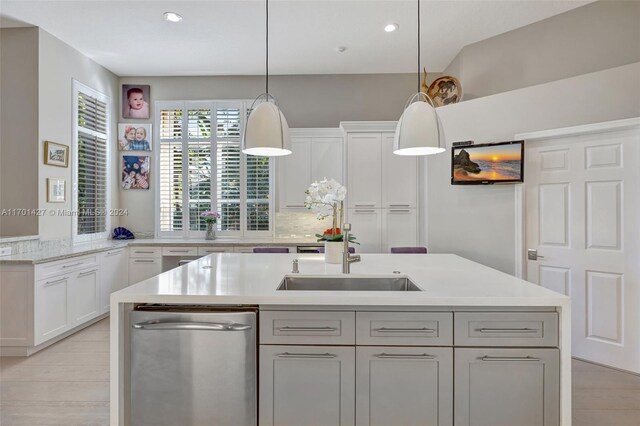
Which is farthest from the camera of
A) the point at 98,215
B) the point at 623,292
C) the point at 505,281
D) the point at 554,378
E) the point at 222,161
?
the point at 222,161

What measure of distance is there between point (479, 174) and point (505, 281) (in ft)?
7.04

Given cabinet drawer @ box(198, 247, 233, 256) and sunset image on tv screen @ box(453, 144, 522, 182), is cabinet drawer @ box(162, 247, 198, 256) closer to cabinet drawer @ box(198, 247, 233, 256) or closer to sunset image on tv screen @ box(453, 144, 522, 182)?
cabinet drawer @ box(198, 247, 233, 256)

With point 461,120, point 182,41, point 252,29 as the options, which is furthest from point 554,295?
point 182,41

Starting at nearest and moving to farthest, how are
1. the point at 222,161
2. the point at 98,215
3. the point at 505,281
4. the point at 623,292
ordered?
the point at 505,281 < the point at 623,292 < the point at 98,215 < the point at 222,161

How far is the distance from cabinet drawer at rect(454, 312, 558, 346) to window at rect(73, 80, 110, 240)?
4861 mm

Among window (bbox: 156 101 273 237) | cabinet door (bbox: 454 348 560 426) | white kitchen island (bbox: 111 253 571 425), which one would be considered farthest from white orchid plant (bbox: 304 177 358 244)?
window (bbox: 156 101 273 237)

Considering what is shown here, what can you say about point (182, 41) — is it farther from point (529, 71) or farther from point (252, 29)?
point (529, 71)

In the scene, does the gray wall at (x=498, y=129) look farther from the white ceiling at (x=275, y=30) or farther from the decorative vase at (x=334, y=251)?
the decorative vase at (x=334, y=251)

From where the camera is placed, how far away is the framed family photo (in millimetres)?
3924

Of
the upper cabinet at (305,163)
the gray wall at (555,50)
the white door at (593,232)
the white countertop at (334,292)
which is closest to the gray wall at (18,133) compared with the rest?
the white countertop at (334,292)

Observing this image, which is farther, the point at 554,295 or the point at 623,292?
the point at 623,292

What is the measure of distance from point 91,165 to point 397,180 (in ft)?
14.6

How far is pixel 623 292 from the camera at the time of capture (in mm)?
2957

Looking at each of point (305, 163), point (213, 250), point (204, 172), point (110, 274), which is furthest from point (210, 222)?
point (305, 163)
